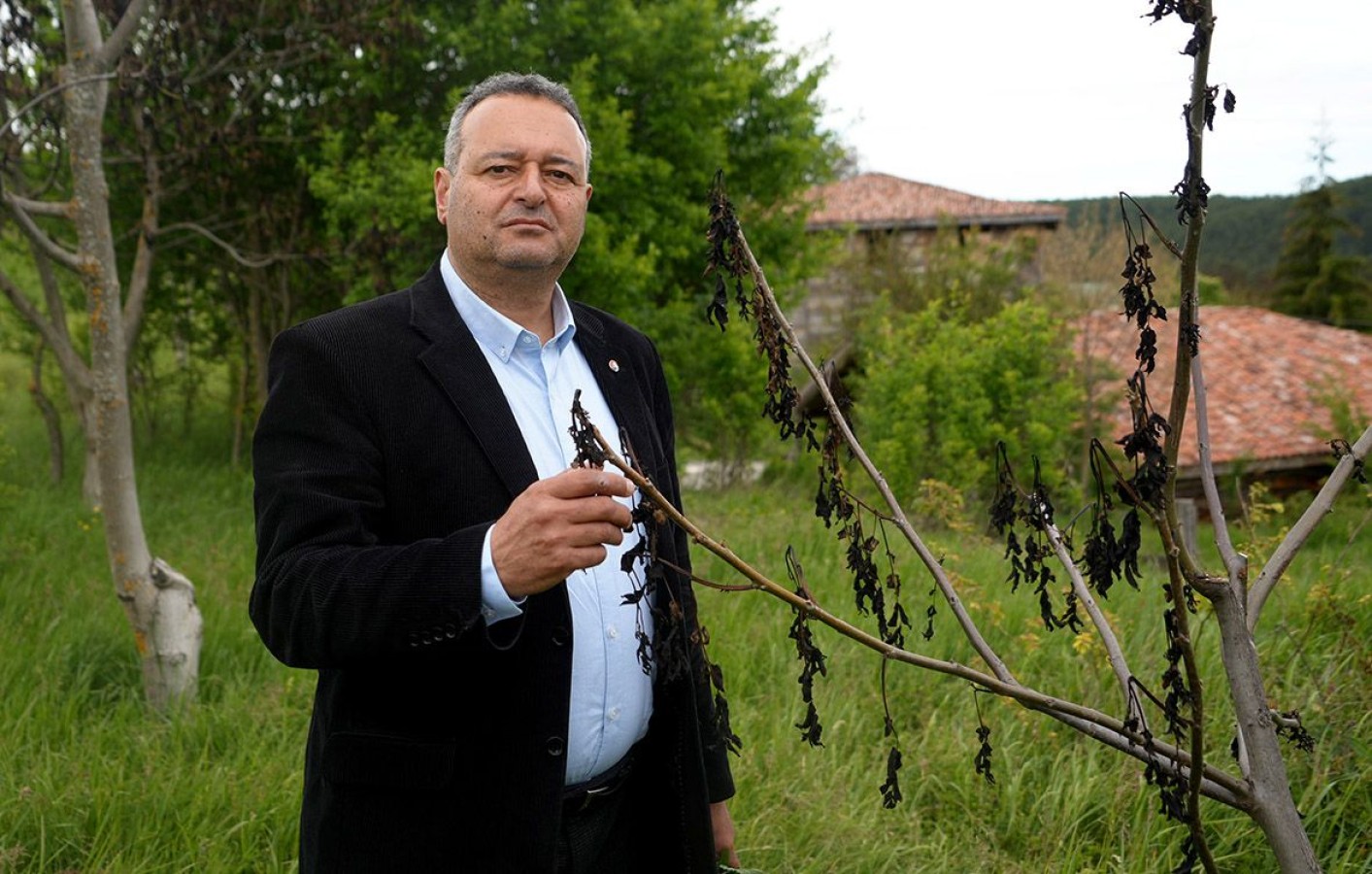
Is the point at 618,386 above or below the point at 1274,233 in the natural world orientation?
below

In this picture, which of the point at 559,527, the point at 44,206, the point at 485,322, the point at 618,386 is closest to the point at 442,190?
the point at 485,322

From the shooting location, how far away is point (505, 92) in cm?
214

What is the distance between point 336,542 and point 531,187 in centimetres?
78

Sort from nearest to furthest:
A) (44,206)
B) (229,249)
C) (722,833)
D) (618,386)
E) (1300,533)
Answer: (1300,533), (618,386), (722,833), (44,206), (229,249)

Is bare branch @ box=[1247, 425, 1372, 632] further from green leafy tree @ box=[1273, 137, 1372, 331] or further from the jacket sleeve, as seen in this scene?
green leafy tree @ box=[1273, 137, 1372, 331]

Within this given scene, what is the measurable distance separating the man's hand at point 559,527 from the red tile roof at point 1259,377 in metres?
15.4

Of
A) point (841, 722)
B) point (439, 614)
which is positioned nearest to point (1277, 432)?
point (841, 722)

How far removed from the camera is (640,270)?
9.12 metres

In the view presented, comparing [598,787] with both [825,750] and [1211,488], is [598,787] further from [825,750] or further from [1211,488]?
[825,750]

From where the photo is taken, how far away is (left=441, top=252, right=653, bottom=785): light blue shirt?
1.98 meters

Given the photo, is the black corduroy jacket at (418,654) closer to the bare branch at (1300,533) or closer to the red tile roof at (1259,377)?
the bare branch at (1300,533)

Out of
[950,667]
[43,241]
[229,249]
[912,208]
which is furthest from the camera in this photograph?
[912,208]

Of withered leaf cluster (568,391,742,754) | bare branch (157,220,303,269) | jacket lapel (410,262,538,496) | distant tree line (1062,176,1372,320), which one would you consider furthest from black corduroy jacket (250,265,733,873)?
distant tree line (1062,176,1372,320)

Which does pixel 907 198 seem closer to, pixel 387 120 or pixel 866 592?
pixel 387 120
